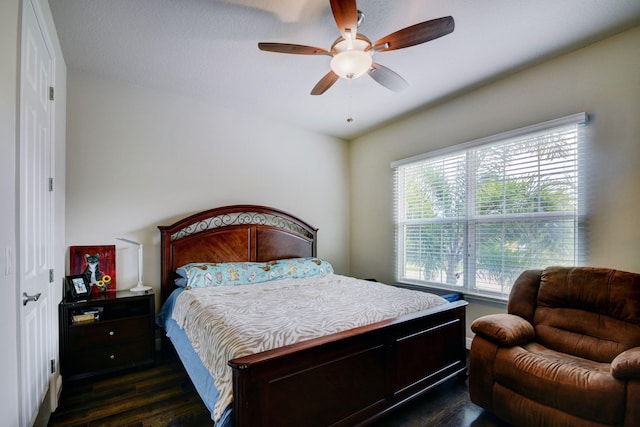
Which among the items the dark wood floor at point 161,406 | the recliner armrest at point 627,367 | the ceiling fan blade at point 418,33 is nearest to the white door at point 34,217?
the dark wood floor at point 161,406

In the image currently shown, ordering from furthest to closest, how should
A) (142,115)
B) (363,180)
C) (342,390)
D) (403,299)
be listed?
(363,180)
(142,115)
(403,299)
(342,390)

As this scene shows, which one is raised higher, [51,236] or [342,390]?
[51,236]

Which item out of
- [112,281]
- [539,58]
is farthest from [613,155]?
[112,281]

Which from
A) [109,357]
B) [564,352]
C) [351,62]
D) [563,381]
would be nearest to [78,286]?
[109,357]

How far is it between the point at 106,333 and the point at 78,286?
49 centimetres

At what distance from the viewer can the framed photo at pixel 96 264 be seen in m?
2.74

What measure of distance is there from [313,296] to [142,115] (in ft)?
8.55

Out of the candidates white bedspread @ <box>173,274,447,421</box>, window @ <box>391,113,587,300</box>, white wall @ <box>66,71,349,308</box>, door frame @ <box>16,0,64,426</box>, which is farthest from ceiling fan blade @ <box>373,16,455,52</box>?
white wall @ <box>66,71,349,308</box>

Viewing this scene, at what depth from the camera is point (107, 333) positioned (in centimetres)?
254

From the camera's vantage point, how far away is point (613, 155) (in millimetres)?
2293

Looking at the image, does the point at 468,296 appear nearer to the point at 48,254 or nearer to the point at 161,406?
the point at 161,406

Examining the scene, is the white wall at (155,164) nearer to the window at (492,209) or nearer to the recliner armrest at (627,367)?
the window at (492,209)

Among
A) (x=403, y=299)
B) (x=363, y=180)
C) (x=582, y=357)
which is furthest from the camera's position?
(x=363, y=180)

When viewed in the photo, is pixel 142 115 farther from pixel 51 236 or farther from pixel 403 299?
pixel 403 299
